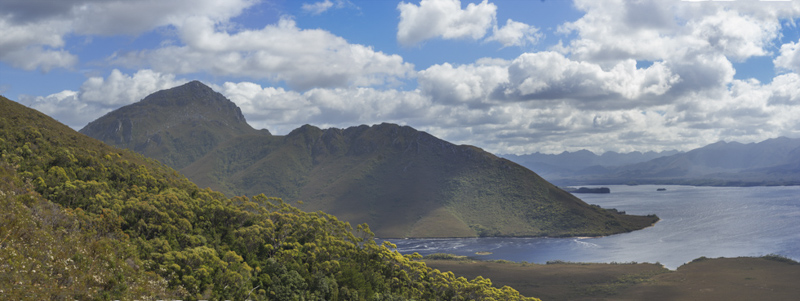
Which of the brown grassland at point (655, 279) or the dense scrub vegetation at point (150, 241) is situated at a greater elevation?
the dense scrub vegetation at point (150, 241)

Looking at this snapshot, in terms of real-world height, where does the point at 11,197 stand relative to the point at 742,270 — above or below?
above

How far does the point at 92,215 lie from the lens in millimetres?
37625

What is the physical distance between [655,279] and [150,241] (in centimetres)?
10715

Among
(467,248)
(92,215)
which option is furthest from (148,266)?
(467,248)

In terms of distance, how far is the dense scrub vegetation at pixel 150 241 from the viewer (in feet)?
91.5

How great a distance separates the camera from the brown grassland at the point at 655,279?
95250 millimetres

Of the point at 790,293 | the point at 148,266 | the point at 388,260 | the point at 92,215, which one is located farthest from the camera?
the point at 790,293

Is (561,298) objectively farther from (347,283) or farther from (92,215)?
(92,215)

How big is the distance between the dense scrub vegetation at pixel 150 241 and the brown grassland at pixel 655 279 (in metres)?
54.1

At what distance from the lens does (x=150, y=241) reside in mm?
37969

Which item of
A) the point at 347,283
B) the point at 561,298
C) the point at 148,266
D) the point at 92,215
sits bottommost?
the point at 561,298

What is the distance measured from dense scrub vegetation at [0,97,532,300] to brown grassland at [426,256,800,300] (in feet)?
177

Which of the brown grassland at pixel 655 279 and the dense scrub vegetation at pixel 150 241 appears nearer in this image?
the dense scrub vegetation at pixel 150 241

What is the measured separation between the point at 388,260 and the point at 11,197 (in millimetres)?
33021
